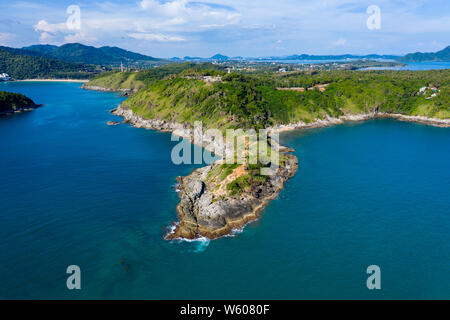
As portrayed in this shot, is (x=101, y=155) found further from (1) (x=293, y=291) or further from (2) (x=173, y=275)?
(1) (x=293, y=291)

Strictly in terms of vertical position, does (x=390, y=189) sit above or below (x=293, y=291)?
above

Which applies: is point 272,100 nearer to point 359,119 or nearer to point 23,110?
point 359,119

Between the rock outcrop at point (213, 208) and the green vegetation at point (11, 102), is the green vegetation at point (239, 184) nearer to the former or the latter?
the rock outcrop at point (213, 208)

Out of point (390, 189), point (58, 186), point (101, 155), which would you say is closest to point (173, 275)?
point (58, 186)
